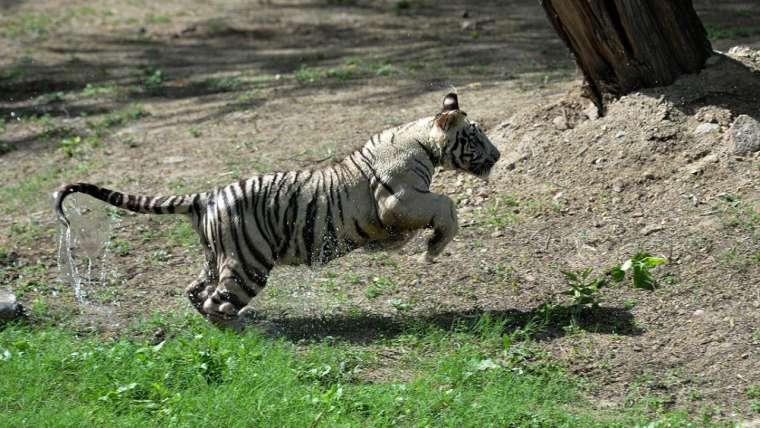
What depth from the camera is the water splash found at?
797 cm

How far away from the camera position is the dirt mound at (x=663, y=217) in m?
6.18

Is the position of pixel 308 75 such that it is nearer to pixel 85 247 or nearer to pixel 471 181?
pixel 471 181

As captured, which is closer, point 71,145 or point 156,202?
point 156,202

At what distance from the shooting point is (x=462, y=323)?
268 inches

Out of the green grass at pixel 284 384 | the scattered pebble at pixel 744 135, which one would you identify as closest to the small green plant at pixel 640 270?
the green grass at pixel 284 384

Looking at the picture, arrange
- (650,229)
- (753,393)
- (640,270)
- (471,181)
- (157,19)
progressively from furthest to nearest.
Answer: (157,19) < (471,181) < (650,229) < (640,270) < (753,393)

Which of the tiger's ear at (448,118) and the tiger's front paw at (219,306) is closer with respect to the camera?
the tiger's front paw at (219,306)

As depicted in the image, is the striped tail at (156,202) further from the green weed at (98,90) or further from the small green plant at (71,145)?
the green weed at (98,90)

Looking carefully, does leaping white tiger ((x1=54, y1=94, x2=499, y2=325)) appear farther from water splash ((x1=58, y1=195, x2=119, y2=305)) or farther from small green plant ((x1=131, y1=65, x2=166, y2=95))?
small green plant ((x1=131, y1=65, x2=166, y2=95))

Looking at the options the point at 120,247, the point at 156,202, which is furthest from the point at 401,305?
the point at 120,247

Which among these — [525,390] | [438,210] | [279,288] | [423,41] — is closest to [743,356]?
[525,390]

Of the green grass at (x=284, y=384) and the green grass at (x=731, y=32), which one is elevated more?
the green grass at (x=731, y=32)

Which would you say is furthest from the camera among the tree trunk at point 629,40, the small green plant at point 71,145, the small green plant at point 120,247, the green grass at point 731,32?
the green grass at point 731,32

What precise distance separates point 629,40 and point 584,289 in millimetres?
2610
